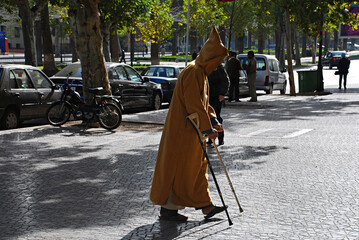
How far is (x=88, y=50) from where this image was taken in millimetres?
14578

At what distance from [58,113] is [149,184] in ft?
22.1

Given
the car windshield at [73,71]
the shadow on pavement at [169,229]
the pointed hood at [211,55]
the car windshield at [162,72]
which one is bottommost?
the shadow on pavement at [169,229]

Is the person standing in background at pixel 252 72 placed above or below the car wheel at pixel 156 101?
above

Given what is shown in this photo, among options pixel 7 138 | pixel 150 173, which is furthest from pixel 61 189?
pixel 7 138

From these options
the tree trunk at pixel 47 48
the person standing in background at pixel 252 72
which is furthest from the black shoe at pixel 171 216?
the tree trunk at pixel 47 48

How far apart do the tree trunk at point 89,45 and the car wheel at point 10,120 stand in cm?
171

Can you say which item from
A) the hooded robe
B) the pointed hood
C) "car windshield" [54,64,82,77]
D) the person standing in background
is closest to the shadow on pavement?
the hooded robe

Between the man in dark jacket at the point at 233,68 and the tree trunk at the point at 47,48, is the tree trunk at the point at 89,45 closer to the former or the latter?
the man in dark jacket at the point at 233,68

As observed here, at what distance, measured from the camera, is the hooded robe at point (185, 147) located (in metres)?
5.93

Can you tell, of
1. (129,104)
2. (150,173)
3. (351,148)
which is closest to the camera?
(150,173)

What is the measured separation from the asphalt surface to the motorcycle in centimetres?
29

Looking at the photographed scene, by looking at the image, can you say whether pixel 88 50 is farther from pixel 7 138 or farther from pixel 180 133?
pixel 180 133

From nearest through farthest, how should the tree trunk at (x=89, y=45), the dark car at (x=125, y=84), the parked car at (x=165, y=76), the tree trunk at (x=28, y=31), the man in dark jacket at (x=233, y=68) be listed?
1. the tree trunk at (x=89, y=45)
2. the dark car at (x=125, y=84)
3. the parked car at (x=165, y=76)
4. the man in dark jacket at (x=233, y=68)
5. the tree trunk at (x=28, y=31)

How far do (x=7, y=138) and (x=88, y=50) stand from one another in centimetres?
334
